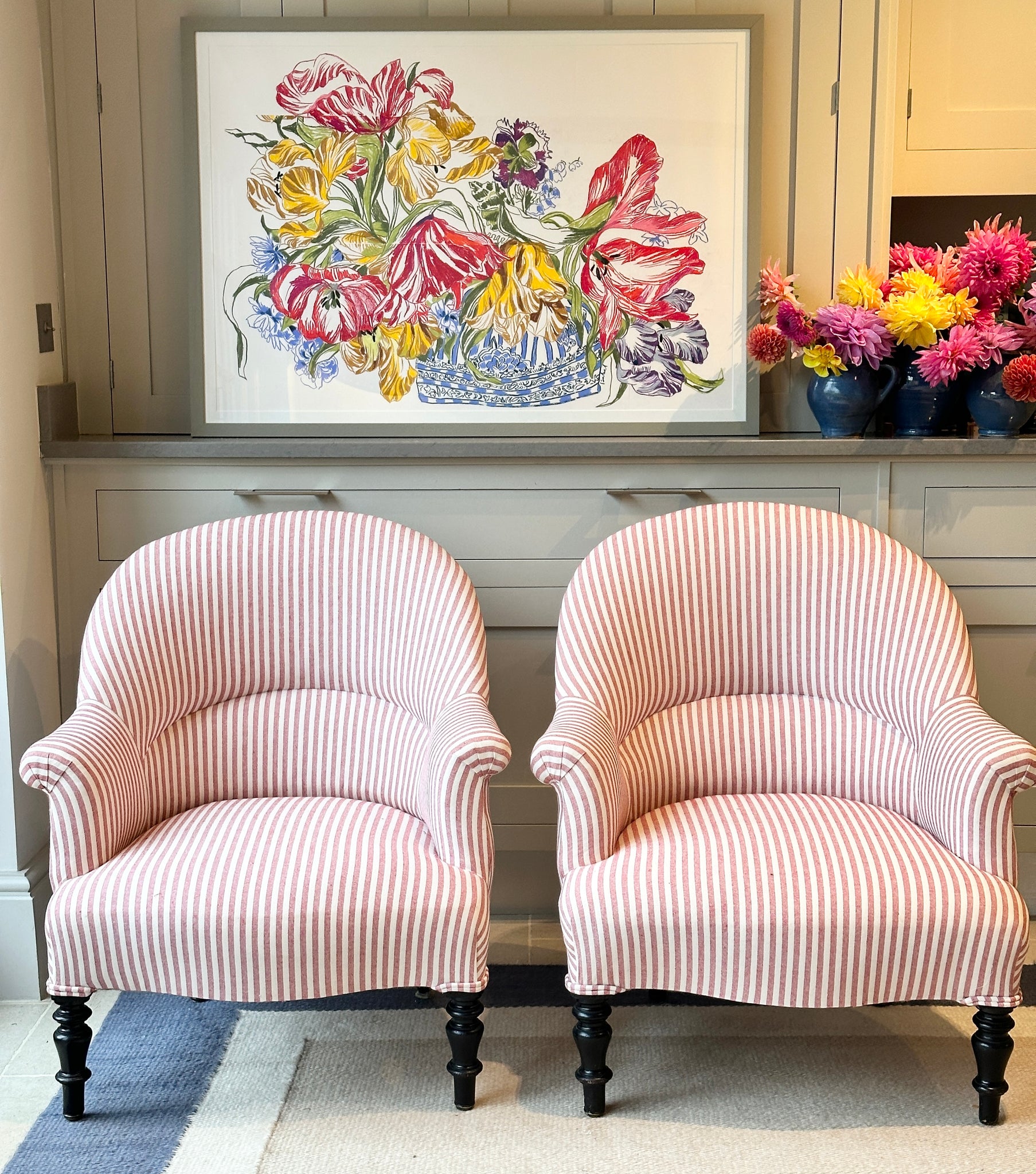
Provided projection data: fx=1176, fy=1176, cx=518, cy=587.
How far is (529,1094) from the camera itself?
75.9 inches

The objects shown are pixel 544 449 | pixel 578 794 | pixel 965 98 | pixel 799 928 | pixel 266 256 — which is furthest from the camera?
pixel 965 98

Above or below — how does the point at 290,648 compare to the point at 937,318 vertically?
below

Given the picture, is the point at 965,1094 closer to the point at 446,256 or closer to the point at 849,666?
the point at 849,666

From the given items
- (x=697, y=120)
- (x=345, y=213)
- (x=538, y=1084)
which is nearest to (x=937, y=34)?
(x=697, y=120)

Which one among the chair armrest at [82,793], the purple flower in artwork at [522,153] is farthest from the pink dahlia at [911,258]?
the chair armrest at [82,793]

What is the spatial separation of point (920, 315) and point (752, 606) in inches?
26.2

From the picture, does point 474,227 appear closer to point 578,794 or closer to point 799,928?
point 578,794

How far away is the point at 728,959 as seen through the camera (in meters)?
1.73

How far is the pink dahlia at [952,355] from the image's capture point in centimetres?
226

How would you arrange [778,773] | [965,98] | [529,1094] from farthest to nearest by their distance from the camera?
[965,98] < [778,773] < [529,1094]

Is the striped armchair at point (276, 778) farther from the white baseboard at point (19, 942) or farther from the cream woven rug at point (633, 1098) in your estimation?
the white baseboard at point (19, 942)

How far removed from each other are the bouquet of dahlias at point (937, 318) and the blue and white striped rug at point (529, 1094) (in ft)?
3.97

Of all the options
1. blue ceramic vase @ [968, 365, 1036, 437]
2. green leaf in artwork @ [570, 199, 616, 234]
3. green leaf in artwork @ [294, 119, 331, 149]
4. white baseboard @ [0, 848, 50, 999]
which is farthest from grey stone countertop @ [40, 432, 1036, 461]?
white baseboard @ [0, 848, 50, 999]

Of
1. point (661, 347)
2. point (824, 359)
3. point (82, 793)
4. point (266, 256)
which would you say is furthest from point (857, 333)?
point (82, 793)
